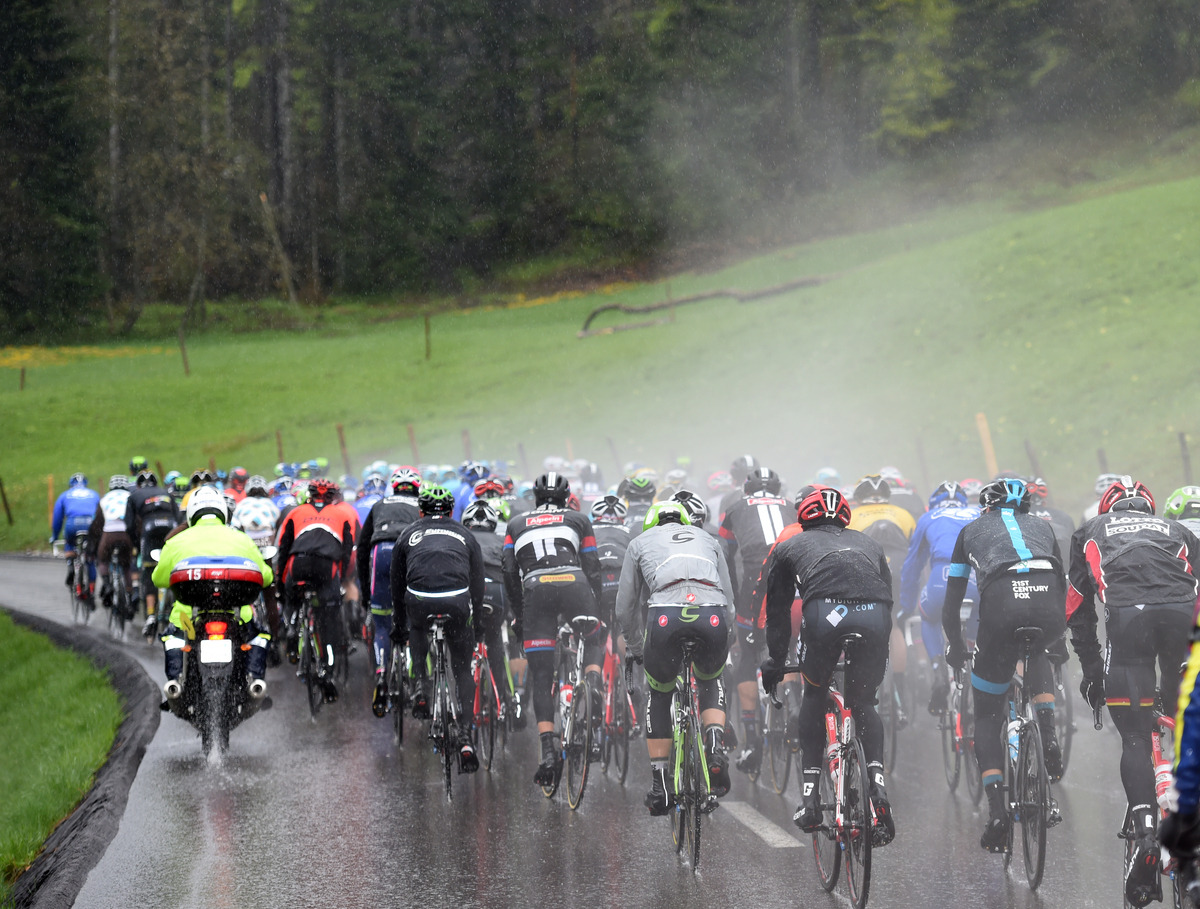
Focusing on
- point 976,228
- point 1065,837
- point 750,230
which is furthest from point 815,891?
point 750,230

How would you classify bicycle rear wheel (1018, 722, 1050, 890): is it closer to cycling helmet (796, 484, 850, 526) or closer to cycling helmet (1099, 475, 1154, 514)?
cycling helmet (1099, 475, 1154, 514)

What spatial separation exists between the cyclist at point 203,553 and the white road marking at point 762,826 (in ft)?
12.3

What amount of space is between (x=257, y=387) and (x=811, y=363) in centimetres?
2793

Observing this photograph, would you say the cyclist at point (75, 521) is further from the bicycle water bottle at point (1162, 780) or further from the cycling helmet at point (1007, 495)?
the bicycle water bottle at point (1162, 780)

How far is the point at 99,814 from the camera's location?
28.6 feet

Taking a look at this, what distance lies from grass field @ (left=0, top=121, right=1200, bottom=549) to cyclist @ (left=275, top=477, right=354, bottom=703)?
44.7ft

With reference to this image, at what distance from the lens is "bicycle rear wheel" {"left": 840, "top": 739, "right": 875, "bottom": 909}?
663 cm

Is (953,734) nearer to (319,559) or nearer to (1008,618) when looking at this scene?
(1008,618)

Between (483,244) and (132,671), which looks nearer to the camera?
(132,671)

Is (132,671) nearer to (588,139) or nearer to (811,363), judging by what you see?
(811,363)

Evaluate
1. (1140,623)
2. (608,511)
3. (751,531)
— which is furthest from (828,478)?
(1140,623)

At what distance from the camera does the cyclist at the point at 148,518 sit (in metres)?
16.6

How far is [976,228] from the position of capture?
57656 millimetres

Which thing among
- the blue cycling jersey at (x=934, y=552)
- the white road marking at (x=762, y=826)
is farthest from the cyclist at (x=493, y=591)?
the blue cycling jersey at (x=934, y=552)
